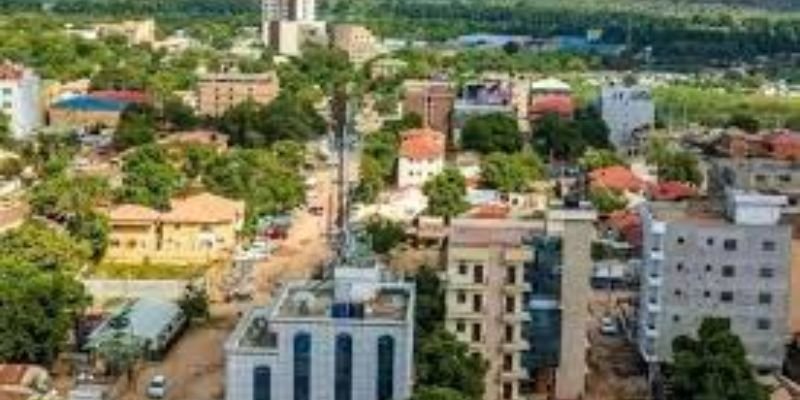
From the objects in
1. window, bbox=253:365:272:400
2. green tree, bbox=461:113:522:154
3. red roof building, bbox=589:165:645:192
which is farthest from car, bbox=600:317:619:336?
green tree, bbox=461:113:522:154

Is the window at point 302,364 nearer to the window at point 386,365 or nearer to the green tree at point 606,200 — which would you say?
the window at point 386,365

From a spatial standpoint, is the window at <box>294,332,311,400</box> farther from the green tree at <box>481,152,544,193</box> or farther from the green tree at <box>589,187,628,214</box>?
the green tree at <box>481,152,544,193</box>

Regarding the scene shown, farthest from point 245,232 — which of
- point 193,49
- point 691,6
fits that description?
point 691,6

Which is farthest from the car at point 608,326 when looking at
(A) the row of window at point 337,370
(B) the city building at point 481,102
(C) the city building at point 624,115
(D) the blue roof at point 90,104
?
(D) the blue roof at point 90,104

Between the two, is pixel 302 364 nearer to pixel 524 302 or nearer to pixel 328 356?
pixel 328 356

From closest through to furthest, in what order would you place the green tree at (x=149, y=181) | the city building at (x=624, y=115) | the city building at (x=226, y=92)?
the green tree at (x=149, y=181) < the city building at (x=624, y=115) < the city building at (x=226, y=92)
